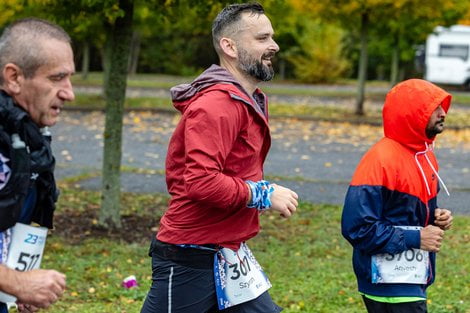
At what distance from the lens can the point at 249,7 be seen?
3.72 meters

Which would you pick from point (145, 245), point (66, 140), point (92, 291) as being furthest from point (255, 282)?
point (66, 140)

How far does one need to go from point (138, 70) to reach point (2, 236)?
38062 millimetres

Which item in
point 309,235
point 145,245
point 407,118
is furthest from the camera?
point 309,235

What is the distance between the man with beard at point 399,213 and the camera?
3.94m

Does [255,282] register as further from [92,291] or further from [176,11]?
[176,11]

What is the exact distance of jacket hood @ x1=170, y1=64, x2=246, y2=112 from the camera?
359 centimetres

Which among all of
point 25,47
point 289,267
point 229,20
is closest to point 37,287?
point 25,47

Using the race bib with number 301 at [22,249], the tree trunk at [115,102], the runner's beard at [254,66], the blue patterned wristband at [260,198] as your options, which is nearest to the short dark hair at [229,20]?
the runner's beard at [254,66]

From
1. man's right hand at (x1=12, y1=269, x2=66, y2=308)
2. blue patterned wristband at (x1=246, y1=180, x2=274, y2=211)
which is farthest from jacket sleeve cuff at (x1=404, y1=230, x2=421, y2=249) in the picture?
man's right hand at (x1=12, y1=269, x2=66, y2=308)

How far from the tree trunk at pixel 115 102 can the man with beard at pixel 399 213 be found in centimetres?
430

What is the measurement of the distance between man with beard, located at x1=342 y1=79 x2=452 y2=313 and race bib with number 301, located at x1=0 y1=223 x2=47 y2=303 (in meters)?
1.77

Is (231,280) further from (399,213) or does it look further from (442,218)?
(442,218)

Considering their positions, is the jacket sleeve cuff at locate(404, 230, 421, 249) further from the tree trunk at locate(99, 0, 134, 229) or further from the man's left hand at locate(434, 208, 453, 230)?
the tree trunk at locate(99, 0, 134, 229)

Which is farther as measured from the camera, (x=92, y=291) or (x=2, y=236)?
(x=92, y=291)
